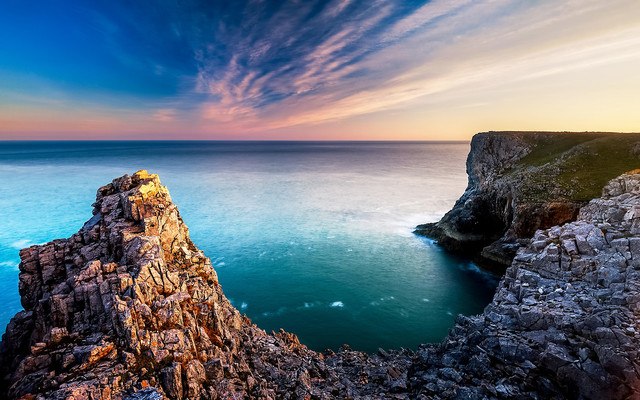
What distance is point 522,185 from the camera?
65688 millimetres

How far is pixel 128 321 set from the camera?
73.0 ft

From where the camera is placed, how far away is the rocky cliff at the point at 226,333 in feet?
70.5

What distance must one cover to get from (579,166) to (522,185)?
10.9 m

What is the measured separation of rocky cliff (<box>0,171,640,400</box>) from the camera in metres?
21.5

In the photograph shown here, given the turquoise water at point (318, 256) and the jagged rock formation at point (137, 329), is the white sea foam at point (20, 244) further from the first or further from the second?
the jagged rock formation at point (137, 329)

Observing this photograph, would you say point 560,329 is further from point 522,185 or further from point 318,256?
point 318,256

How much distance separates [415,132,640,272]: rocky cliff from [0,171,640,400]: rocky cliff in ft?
62.3

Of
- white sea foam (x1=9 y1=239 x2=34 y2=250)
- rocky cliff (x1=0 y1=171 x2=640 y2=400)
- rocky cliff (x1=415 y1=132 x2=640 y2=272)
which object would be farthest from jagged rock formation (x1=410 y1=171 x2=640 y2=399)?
white sea foam (x1=9 y1=239 x2=34 y2=250)

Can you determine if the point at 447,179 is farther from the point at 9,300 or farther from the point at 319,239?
the point at 9,300

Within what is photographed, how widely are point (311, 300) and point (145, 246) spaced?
35079 mm

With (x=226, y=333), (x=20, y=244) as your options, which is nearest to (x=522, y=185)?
(x=226, y=333)

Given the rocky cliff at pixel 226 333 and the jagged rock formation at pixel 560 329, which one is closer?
the rocky cliff at pixel 226 333

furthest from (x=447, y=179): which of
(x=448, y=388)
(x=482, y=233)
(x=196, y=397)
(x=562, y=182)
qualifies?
(x=196, y=397)

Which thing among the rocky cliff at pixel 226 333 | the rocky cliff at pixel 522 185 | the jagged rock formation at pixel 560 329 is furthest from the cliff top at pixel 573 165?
the rocky cliff at pixel 226 333
